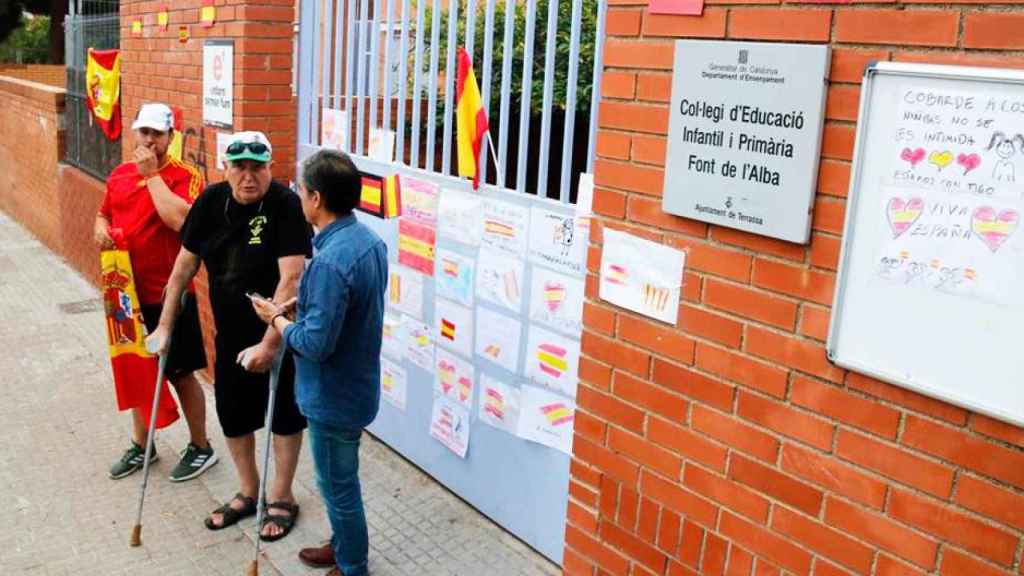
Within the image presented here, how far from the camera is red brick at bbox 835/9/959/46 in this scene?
6.43ft

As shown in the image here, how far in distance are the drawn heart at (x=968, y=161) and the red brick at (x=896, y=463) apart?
65cm

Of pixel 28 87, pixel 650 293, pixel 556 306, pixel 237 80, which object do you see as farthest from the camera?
pixel 28 87

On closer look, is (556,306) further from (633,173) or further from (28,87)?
(28,87)

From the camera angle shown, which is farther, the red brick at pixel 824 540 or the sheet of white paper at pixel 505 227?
the sheet of white paper at pixel 505 227

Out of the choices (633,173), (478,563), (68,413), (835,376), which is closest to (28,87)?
(68,413)

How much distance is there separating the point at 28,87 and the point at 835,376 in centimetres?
1163

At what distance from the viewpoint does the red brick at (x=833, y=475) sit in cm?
219

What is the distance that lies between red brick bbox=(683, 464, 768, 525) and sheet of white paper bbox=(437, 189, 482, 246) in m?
1.89

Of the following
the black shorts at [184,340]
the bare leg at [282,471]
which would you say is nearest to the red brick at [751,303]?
the bare leg at [282,471]

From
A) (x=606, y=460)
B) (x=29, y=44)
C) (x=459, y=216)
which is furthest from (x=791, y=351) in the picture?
(x=29, y=44)

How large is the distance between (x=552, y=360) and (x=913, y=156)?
6.84 ft

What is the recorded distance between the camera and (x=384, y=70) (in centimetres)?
482

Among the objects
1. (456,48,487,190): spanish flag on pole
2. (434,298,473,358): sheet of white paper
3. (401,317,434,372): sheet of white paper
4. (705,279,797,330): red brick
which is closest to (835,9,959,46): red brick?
(705,279,797,330): red brick

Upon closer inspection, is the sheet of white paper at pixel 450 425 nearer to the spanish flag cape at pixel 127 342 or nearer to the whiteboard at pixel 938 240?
the spanish flag cape at pixel 127 342
